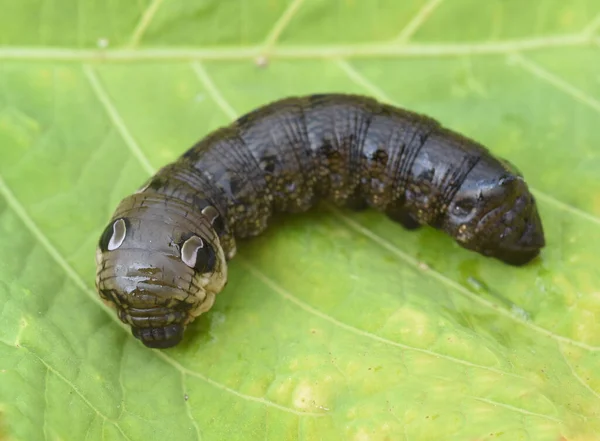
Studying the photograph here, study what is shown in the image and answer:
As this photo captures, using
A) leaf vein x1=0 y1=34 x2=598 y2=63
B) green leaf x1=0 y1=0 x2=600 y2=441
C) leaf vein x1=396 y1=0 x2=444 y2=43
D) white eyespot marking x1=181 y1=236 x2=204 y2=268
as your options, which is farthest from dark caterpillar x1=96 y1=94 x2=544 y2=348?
leaf vein x1=396 y1=0 x2=444 y2=43

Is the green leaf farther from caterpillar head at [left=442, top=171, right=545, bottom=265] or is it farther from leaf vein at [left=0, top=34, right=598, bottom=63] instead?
caterpillar head at [left=442, top=171, right=545, bottom=265]

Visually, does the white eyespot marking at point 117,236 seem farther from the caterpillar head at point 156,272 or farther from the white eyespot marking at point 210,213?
the white eyespot marking at point 210,213

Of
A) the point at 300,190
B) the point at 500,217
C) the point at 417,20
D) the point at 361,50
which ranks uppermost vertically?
the point at 417,20

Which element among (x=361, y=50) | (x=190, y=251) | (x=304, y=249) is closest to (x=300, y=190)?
(x=304, y=249)

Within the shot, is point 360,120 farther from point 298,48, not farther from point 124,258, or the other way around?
point 124,258

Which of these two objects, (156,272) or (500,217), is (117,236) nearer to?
(156,272)

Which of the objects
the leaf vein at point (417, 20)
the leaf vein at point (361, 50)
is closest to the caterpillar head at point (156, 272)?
the leaf vein at point (361, 50)

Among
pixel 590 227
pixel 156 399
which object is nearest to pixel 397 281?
pixel 590 227
